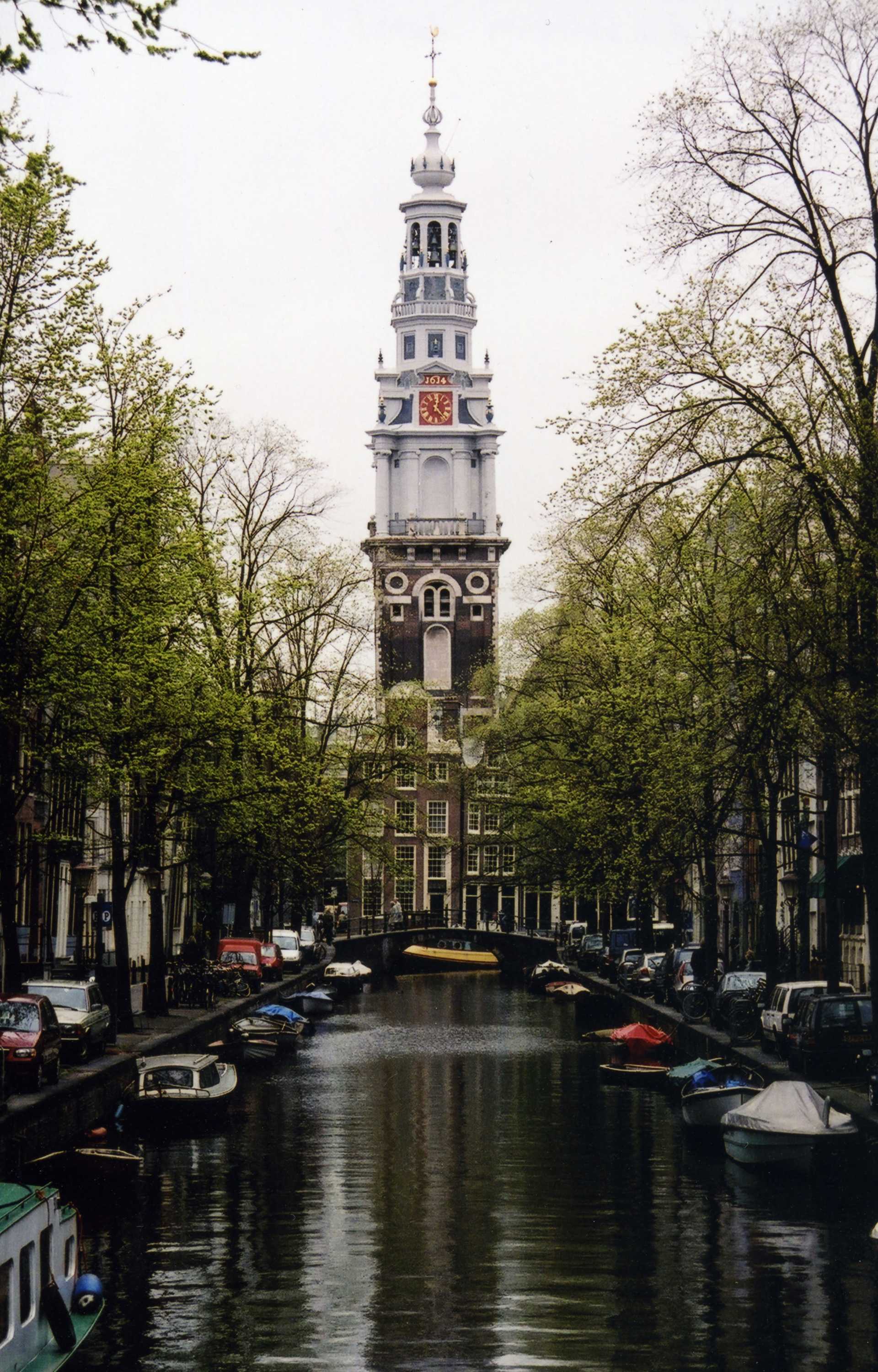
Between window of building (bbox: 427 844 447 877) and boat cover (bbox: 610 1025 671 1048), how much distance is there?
83209mm

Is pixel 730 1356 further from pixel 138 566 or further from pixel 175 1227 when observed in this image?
pixel 138 566

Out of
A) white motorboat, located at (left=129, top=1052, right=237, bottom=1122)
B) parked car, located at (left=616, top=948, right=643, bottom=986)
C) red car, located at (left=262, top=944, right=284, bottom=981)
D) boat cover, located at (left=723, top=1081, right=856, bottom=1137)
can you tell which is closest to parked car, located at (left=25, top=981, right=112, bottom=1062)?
white motorboat, located at (left=129, top=1052, right=237, bottom=1122)

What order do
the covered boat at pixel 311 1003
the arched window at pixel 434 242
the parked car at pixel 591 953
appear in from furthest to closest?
the arched window at pixel 434 242 → the parked car at pixel 591 953 → the covered boat at pixel 311 1003

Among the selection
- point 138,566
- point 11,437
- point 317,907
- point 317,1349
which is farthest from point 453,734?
point 317,1349

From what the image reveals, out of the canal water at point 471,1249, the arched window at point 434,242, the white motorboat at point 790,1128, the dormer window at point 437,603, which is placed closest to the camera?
the canal water at point 471,1249

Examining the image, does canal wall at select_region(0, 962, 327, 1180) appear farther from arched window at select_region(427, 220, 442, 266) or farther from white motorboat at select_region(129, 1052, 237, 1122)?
arched window at select_region(427, 220, 442, 266)

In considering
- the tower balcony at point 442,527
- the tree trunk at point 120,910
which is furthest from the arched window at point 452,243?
the tree trunk at point 120,910

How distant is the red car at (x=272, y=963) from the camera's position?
75.4 meters

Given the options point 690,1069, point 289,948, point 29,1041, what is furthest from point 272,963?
point 29,1041

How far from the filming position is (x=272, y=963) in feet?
Result: 251

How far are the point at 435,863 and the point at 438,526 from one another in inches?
983

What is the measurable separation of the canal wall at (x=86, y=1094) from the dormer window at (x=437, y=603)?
294ft

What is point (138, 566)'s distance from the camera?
4356 centimetres

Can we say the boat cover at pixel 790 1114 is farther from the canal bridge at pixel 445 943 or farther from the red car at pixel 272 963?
the canal bridge at pixel 445 943
